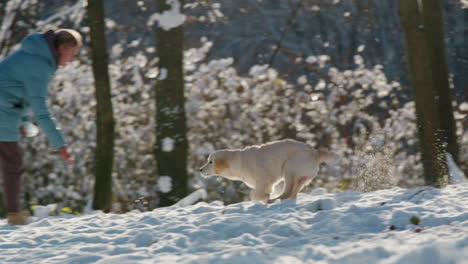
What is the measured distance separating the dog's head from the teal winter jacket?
2.02 metres

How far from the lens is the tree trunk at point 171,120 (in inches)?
288

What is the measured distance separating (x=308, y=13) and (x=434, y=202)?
10930mm

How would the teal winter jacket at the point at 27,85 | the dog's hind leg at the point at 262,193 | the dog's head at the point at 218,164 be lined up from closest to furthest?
the teal winter jacket at the point at 27,85 < the dog's hind leg at the point at 262,193 < the dog's head at the point at 218,164

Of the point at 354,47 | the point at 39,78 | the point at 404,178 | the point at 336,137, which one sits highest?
the point at 354,47

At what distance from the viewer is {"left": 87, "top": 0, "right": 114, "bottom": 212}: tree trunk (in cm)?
782

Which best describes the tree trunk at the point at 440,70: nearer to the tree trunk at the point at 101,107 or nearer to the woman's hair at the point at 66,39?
the tree trunk at the point at 101,107

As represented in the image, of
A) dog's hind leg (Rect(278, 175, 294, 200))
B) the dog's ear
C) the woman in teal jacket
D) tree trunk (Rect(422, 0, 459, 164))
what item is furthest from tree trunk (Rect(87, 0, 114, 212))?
tree trunk (Rect(422, 0, 459, 164))

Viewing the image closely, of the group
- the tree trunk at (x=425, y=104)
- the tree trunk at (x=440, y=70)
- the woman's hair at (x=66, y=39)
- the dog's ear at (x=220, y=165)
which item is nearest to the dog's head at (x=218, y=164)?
the dog's ear at (x=220, y=165)

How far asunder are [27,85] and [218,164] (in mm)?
2480

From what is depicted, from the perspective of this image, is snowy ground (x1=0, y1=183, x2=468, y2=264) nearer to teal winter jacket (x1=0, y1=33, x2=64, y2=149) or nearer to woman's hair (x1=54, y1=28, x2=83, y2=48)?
teal winter jacket (x1=0, y1=33, x2=64, y2=149)

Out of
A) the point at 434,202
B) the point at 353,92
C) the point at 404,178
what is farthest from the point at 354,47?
the point at 434,202

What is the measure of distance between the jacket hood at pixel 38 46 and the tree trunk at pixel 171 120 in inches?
91.0

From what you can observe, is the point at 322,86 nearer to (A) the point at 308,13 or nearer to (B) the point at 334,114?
(B) the point at 334,114

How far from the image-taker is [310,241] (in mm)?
4082
